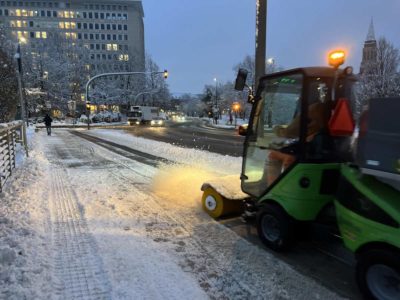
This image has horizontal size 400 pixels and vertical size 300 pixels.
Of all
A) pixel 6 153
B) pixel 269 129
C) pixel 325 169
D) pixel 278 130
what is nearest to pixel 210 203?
pixel 269 129

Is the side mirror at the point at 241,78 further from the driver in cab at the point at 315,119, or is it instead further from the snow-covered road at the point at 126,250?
the snow-covered road at the point at 126,250

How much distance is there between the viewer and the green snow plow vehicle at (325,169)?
10.1ft

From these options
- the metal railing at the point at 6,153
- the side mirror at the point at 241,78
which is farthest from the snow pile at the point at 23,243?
the side mirror at the point at 241,78

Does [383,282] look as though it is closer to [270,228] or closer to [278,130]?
[270,228]

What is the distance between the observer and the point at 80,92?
65.8 m

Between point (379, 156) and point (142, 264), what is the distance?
9.04 ft

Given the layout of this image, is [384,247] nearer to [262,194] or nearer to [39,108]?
[262,194]

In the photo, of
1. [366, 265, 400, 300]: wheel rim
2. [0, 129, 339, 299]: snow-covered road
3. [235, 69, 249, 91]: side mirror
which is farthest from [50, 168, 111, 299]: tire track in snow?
[235, 69, 249, 91]: side mirror

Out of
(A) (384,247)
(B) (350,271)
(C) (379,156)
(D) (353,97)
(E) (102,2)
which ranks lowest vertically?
(B) (350,271)

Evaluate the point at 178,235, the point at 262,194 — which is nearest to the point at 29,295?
the point at 178,235

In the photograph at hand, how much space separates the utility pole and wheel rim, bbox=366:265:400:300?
16.2 ft

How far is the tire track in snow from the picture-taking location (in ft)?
11.8

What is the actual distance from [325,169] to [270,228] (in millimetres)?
1084

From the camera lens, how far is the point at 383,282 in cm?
323
